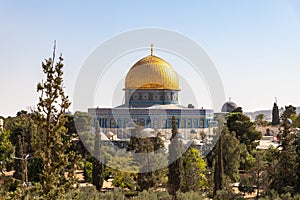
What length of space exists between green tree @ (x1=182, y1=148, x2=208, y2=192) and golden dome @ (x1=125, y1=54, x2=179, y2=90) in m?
15.6

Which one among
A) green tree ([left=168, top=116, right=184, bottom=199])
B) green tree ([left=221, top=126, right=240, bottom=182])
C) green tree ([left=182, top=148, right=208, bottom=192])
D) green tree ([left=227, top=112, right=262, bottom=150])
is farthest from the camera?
green tree ([left=227, top=112, right=262, bottom=150])

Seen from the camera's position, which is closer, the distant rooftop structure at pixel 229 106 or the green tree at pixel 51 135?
the green tree at pixel 51 135

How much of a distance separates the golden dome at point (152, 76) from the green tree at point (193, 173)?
15.6 meters

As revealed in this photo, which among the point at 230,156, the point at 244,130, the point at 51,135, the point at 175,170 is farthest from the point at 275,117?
the point at 51,135

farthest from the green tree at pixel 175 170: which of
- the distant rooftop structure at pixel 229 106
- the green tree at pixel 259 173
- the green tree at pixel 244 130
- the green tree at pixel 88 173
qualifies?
the distant rooftop structure at pixel 229 106

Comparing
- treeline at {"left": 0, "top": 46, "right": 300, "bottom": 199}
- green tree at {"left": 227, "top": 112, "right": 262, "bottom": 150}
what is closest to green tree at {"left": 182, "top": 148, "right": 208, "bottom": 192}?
treeline at {"left": 0, "top": 46, "right": 300, "bottom": 199}

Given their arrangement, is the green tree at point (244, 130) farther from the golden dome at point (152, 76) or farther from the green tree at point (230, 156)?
the golden dome at point (152, 76)

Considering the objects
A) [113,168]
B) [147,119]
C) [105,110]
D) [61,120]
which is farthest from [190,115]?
[61,120]

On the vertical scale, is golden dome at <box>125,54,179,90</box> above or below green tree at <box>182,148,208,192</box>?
above

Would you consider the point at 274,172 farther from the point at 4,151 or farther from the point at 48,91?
the point at 4,151

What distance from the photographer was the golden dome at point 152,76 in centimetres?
3522

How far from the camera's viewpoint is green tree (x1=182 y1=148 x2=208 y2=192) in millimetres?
18062

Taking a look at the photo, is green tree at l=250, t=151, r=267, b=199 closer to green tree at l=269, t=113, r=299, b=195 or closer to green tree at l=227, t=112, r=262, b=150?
green tree at l=269, t=113, r=299, b=195

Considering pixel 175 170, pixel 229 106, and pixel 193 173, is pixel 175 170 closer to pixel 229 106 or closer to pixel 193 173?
pixel 193 173
